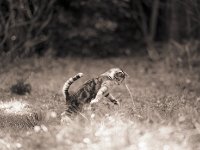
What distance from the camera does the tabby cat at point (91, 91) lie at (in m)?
7.95

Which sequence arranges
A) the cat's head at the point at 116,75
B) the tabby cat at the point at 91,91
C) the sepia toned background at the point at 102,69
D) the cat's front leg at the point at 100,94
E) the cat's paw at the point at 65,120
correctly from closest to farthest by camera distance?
the sepia toned background at the point at 102,69 < the cat's paw at the point at 65,120 < the cat's front leg at the point at 100,94 < the tabby cat at the point at 91,91 < the cat's head at the point at 116,75

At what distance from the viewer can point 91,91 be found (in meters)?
8.21

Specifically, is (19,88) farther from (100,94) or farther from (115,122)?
(115,122)

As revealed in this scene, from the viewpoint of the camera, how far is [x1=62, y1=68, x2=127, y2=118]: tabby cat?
26.1 ft

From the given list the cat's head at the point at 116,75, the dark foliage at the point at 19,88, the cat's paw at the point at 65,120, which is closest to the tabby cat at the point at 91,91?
the cat's head at the point at 116,75

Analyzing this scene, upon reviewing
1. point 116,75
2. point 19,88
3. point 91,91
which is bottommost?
point 19,88

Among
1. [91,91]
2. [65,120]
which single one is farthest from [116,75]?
[65,120]

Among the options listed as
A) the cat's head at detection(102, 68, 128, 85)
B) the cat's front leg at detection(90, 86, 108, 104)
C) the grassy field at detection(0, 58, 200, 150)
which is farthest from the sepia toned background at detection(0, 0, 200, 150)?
the cat's head at detection(102, 68, 128, 85)

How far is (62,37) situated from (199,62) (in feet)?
13.2

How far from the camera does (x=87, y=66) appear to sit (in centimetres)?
1462

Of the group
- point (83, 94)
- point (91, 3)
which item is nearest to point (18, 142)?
point (83, 94)

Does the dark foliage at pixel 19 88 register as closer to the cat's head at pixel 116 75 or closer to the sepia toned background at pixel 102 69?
the sepia toned background at pixel 102 69

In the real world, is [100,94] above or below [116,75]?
below

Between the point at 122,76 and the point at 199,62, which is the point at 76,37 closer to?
the point at 199,62
